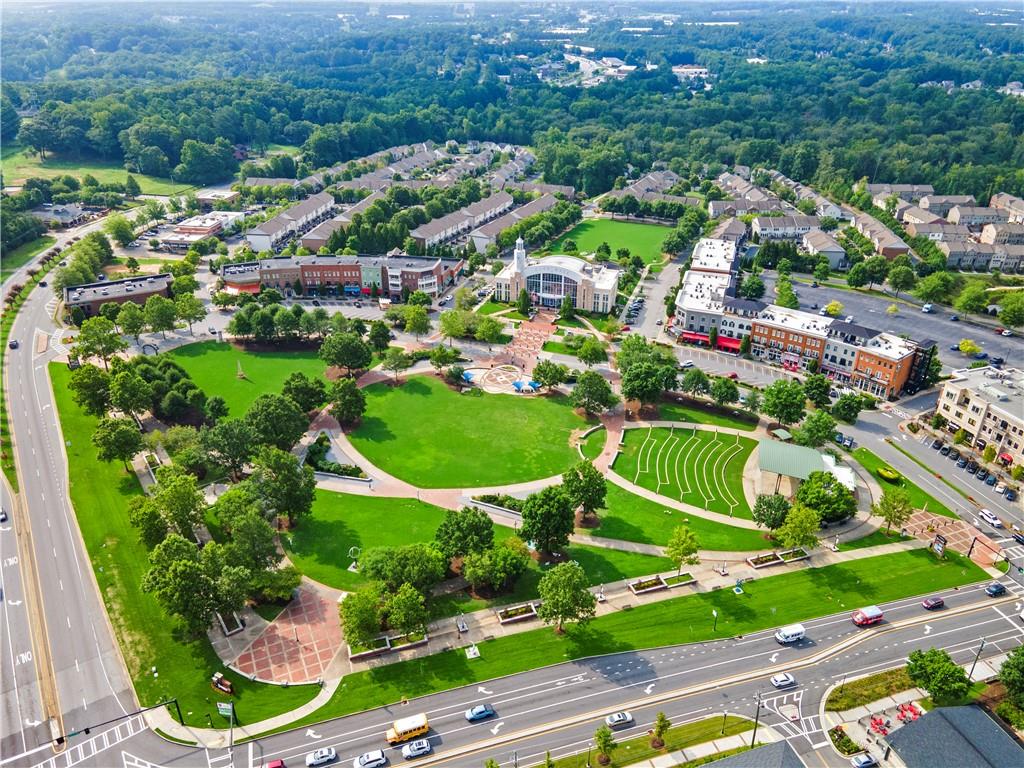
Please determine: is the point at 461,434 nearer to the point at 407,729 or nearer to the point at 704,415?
the point at 704,415

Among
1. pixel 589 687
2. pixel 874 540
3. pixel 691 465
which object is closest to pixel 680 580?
pixel 589 687

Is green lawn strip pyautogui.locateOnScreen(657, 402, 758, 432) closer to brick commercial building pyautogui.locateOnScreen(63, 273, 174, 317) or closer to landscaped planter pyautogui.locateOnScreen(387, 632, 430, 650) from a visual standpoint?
landscaped planter pyautogui.locateOnScreen(387, 632, 430, 650)

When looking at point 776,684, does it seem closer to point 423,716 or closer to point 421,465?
point 423,716

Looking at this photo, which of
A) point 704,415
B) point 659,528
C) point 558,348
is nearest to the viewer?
point 659,528

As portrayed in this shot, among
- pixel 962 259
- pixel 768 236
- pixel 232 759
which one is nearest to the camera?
pixel 232 759

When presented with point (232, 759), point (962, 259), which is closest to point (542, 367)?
point (232, 759)

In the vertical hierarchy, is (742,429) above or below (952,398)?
below
